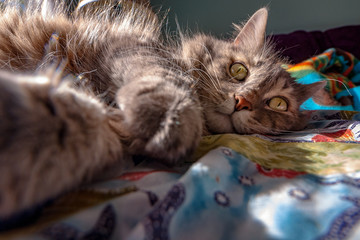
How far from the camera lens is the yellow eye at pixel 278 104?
3.89ft

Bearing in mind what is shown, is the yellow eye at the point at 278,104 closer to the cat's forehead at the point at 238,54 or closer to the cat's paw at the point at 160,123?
the cat's forehead at the point at 238,54

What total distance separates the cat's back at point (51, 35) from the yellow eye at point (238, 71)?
45 centimetres

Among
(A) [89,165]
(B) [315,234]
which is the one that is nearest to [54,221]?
(A) [89,165]

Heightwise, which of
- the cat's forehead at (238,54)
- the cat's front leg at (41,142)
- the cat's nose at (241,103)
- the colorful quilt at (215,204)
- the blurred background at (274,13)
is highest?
the blurred background at (274,13)

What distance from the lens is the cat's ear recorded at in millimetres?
1320

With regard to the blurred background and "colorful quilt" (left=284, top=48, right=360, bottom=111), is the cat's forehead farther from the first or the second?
the blurred background

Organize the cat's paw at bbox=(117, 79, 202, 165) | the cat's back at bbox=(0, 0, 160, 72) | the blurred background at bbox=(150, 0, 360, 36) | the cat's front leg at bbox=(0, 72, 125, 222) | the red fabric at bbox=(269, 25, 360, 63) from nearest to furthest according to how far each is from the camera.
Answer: the cat's front leg at bbox=(0, 72, 125, 222)
the cat's paw at bbox=(117, 79, 202, 165)
the cat's back at bbox=(0, 0, 160, 72)
the red fabric at bbox=(269, 25, 360, 63)
the blurred background at bbox=(150, 0, 360, 36)

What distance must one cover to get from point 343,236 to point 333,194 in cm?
15

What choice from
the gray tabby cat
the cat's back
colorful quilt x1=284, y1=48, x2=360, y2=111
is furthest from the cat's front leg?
colorful quilt x1=284, y1=48, x2=360, y2=111

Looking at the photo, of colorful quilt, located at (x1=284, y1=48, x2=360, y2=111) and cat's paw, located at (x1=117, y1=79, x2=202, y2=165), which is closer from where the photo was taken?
cat's paw, located at (x1=117, y1=79, x2=202, y2=165)

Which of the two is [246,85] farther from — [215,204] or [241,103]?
[215,204]

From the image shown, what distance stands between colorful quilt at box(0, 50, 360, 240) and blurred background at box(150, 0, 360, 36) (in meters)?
2.89

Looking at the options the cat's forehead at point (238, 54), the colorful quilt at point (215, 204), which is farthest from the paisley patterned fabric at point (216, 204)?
the cat's forehead at point (238, 54)

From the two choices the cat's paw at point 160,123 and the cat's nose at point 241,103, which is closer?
the cat's paw at point 160,123
